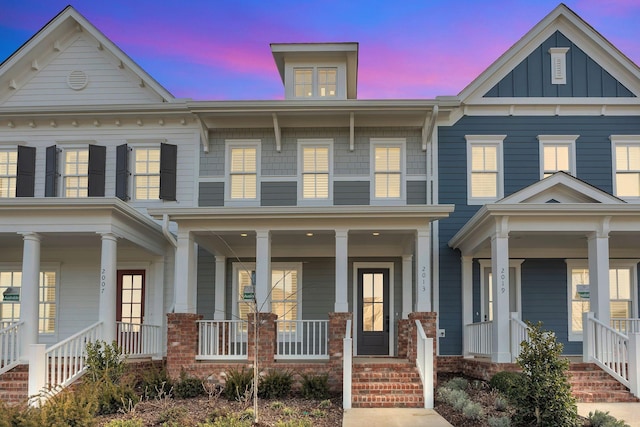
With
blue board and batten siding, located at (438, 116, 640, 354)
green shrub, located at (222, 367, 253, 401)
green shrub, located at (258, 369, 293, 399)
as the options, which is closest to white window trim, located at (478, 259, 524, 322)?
blue board and batten siding, located at (438, 116, 640, 354)

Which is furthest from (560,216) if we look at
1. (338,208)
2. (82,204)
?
(82,204)

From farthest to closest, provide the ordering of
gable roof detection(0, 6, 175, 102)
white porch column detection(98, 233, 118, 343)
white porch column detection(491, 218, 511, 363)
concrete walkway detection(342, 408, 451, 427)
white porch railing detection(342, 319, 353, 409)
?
1. gable roof detection(0, 6, 175, 102)
2. white porch column detection(98, 233, 118, 343)
3. white porch column detection(491, 218, 511, 363)
4. white porch railing detection(342, 319, 353, 409)
5. concrete walkway detection(342, 408, 451, 427)

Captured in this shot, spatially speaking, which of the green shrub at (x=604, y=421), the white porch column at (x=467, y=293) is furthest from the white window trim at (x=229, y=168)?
the green shrub at (x=604, y=421)

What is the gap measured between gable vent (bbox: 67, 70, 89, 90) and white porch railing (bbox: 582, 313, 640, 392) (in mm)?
13559

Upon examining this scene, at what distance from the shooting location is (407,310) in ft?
54.2

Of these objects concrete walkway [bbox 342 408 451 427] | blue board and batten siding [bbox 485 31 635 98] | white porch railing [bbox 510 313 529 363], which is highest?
blue board and batten siding [bbox 485 31 635 98]

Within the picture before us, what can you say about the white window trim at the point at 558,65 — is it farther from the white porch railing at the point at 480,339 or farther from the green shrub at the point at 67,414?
the green shrub at the point at 67,414

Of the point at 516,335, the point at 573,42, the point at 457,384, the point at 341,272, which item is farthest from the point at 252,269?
the point at 573,42

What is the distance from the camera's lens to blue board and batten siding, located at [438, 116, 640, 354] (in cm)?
1691

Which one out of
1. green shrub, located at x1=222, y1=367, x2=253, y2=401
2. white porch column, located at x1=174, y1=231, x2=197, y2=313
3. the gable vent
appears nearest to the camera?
green shrub, located at x1=222, y1=367, x2=253, y2=401

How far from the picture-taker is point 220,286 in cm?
1708

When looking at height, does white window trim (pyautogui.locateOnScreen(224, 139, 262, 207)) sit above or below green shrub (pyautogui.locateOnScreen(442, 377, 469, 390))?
above

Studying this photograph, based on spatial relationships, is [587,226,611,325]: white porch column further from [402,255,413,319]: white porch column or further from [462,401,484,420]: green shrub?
[402,255,413,319]: white porch column

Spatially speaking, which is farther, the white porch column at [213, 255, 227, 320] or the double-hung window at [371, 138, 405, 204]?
the double-hung window at [371, 138, 405, 204]
